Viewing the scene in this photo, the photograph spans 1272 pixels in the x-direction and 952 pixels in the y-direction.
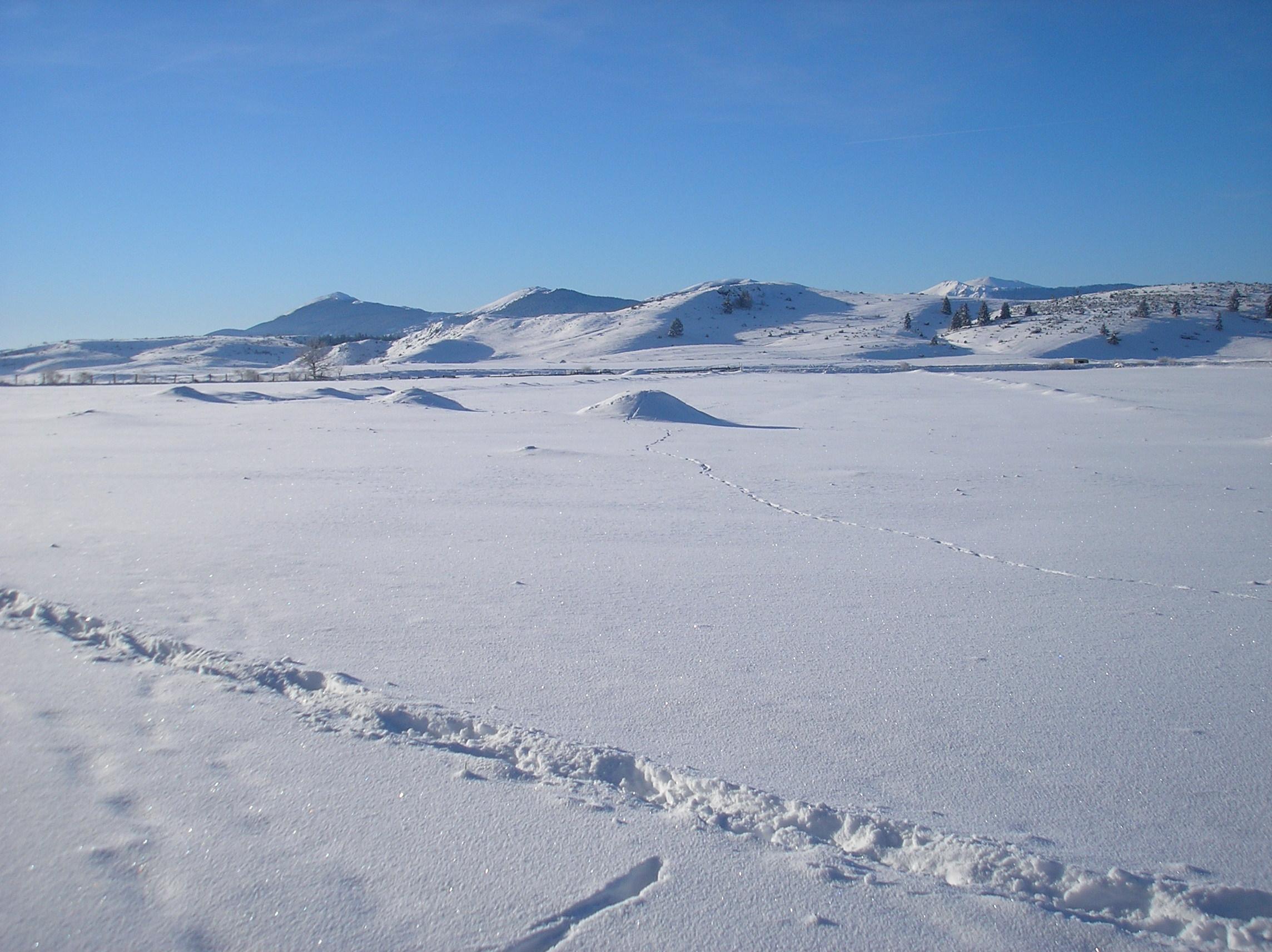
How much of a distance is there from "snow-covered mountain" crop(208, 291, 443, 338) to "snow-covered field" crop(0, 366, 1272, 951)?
138 metres

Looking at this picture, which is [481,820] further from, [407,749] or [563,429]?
Answer: [563,429]

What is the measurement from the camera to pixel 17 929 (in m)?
1.95

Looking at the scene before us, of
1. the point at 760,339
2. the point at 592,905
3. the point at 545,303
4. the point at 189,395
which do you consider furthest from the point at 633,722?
the point at 545,303

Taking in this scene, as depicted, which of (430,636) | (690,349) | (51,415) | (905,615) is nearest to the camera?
(430,636)

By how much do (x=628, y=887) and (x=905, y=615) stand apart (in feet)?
7.75

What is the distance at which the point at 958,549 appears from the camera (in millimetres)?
5188

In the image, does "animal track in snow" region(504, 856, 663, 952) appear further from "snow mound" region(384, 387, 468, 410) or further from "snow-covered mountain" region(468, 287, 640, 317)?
"snow-covered mountain" region(468, 287, 640, 317)

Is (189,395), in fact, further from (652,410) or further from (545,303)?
(545,303)

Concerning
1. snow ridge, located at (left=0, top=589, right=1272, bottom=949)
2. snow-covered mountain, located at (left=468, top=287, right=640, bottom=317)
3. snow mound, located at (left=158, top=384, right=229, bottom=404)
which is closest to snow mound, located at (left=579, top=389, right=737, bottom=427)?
snow mound, located at (left=158, top=384, right=229, bottom=404)

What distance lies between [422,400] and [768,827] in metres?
17.5

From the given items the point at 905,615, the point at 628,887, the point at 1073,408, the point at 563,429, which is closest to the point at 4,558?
the point at 628,887

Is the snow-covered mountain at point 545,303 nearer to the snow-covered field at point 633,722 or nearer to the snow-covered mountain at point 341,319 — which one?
the snow-covered mountain at point 341,319

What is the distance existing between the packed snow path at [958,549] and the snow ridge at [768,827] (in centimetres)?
274

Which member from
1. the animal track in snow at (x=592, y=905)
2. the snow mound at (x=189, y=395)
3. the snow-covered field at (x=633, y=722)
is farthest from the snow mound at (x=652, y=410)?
the animal track in snow at (x=592, y=905)
